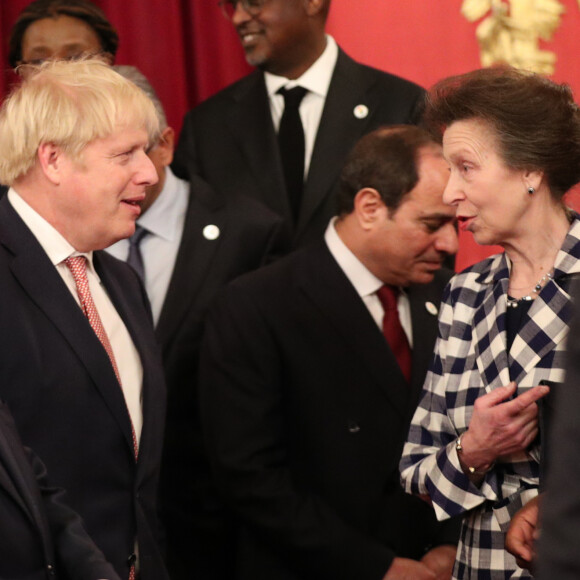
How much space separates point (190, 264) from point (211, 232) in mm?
110

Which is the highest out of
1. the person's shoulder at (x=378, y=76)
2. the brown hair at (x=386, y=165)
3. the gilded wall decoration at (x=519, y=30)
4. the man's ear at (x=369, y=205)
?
the gilded wall decoration at (x=519, y=30)

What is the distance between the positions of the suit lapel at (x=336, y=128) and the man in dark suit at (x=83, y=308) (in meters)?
0.95

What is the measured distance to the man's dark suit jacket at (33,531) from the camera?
1806 mm

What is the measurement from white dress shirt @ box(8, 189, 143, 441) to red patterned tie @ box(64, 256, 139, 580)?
0.03ft

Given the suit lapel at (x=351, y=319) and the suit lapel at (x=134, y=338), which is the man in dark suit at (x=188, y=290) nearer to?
the suit lapel at (x=351, y=319)

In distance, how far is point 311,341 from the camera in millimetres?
2791

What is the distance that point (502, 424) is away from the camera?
203cm

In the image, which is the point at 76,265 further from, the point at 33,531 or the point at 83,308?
the point at 33,531

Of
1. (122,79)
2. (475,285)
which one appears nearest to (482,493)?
(475,285)

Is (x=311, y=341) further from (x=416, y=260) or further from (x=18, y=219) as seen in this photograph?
(x=18, y=219)

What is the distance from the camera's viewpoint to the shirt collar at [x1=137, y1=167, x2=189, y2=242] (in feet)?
10.6

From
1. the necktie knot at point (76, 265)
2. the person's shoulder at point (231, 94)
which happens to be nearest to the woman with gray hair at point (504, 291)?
the necktie knot at point (76, 265)

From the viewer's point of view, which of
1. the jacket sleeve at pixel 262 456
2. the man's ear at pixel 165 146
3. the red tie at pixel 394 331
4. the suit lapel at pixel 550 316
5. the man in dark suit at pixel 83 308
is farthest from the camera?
the man's ear at pixel 165 146

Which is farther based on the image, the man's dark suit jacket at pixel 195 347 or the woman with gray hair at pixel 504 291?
the man's dark suit jacket at pixel 195 347
